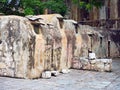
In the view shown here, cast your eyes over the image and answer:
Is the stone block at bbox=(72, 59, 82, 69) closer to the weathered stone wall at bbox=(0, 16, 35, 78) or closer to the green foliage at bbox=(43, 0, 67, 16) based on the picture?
the weathered stone wall at bbox=(0, 16, 35, 78)

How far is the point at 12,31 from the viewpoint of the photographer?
9820mm

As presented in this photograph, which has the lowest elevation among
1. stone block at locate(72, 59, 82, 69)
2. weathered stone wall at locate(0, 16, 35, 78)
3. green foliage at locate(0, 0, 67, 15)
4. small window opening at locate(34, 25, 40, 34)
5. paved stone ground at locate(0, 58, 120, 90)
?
paved stone ground at locate(0, 58, 120, 90)

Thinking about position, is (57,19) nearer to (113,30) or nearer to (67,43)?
(67,43)

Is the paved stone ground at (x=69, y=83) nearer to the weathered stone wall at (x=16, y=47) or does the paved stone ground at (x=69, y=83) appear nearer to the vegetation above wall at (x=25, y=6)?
the weathered stone wall at (x=16, y=47)

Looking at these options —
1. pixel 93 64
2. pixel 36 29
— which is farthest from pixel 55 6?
pixel 36 29

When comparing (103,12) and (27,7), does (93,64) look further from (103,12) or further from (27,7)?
(103,12)

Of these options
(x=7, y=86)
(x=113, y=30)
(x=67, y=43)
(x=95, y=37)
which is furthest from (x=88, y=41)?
(x=7, y=86)

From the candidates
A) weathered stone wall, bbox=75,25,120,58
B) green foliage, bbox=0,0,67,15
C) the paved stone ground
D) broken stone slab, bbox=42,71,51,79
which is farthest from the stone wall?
green foliage, bbox=0,0,67,15

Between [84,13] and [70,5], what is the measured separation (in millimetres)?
1580

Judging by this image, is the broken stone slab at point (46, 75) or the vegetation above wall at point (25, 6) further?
the vegetation above wall at point (25, 6)

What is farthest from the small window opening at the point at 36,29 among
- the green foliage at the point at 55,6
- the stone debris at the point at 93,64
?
the green foliage at the point at 55,6

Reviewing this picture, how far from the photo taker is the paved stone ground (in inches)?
333

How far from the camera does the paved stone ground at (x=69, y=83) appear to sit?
8.47 meters

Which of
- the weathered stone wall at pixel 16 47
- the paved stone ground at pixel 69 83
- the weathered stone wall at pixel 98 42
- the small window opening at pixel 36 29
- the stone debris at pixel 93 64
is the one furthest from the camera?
the weathered stone wall at pixel 98 42
